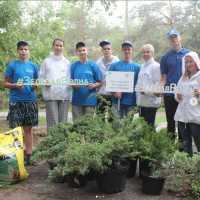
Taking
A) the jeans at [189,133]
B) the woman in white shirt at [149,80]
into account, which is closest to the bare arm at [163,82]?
the woman in white shirt at [149,80]

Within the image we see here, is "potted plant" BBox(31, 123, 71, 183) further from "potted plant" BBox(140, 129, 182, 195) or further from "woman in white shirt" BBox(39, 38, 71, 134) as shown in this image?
"potted plant" BBox(140, 129, 182, 195)

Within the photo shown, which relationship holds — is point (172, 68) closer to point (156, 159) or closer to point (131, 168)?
point (156, 159)

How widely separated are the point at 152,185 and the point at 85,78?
89.5 inches

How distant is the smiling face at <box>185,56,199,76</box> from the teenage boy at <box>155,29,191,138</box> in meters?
0.43

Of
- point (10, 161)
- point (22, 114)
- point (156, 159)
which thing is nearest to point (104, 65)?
point (22, 114)

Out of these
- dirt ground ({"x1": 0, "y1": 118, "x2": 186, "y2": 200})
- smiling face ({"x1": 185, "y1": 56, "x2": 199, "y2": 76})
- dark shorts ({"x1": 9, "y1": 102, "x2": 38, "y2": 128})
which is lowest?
dirt ground ({"x1": 0, "y1": 118, "x2": 186, "y2": 200})

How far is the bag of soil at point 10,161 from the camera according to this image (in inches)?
146

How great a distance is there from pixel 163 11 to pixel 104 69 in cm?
1796

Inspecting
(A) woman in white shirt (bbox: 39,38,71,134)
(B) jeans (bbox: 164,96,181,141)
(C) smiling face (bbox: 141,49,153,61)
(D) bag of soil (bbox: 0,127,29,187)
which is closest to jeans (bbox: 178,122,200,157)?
(B) jeans (bbox: 164,96,181,141)

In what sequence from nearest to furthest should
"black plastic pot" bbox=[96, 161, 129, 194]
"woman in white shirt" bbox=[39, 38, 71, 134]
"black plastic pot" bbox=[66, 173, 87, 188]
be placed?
"black plastic pot" bbox=[96, 161, 129, 194]
"black plastic pot" bbox=[66, 173, 87, 188]
"woman in white shirt" bbox=[39, 38, 71, 134]

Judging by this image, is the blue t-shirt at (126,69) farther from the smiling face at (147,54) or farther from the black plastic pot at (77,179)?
the black plastic pot at (77,179)

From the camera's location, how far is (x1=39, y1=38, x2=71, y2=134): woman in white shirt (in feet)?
15.3

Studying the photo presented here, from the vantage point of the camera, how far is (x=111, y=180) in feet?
10.8

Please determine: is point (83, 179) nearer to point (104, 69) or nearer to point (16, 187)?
point (16, 187)
